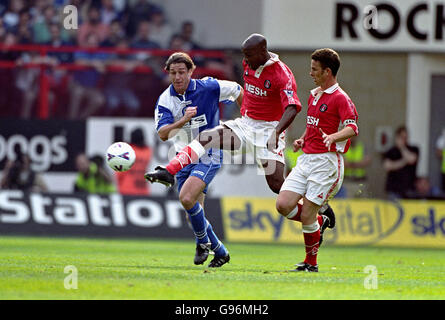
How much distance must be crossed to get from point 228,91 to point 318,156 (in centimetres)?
154

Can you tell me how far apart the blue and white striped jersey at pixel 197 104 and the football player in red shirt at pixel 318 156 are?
114 centimetres

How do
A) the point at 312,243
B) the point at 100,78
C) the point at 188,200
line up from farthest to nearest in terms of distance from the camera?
the point at 100,78
the point at 188,200
the point at 312,243

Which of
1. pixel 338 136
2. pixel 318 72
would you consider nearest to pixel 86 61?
pixel 318 72

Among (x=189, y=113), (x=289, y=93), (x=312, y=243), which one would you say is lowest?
(x=312, y=243)

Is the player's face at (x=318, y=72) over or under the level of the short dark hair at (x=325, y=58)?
under

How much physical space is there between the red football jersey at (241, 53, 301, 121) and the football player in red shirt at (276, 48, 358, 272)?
442mm

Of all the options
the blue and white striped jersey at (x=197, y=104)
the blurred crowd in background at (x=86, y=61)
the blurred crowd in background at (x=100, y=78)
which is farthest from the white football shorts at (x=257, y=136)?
the blurred crowd in background at (x=86, y=61)

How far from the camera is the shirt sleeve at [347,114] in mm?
9785

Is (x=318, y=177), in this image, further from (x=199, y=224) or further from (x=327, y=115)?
(x=199, y=224)

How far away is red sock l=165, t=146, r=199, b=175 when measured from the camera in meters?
10.1

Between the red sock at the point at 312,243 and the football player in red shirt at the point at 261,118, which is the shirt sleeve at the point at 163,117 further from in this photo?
the red sock at the point at 312,243

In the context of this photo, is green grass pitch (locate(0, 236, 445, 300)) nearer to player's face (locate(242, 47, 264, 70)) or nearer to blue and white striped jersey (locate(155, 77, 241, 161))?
blue and white striped jersey (locate(155, 77, 241, 161))

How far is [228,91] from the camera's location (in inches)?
437

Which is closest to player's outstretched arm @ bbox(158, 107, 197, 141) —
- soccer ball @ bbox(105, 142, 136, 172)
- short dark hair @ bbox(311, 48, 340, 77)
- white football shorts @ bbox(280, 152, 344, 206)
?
soccer ball @ bbox(105, 142, 136, 172)
